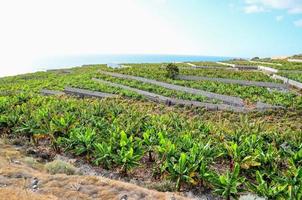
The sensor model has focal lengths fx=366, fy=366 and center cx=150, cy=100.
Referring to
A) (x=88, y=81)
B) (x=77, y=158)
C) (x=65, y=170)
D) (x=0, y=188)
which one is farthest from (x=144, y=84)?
(x=0, y=188)

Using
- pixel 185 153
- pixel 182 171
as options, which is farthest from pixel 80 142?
pixel 182 171

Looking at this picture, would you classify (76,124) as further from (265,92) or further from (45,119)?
(265,92)

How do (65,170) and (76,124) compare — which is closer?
(65,170)

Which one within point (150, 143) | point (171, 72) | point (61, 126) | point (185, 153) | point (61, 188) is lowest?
point (171, 72)

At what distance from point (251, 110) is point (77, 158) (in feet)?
58.9

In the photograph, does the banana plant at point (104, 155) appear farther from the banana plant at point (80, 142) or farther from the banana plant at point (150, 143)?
the banana plant at point (150, 143)

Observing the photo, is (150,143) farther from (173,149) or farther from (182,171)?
(182,171)

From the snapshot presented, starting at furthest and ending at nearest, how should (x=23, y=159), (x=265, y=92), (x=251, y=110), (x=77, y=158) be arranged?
(x=265, y=92) → (x=251, y=110) → (x=77, y=158) → (x=23, y=159)

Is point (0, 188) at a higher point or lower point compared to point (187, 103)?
higher

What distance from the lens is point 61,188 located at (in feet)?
29.0

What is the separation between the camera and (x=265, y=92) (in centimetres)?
3353

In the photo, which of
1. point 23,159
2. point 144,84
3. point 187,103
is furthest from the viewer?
point 144,84

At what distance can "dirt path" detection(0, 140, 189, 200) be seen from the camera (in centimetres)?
827

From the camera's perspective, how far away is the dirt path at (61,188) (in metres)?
8.27
